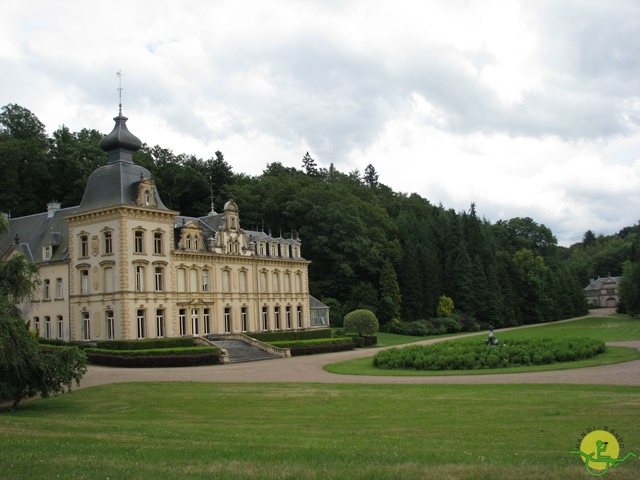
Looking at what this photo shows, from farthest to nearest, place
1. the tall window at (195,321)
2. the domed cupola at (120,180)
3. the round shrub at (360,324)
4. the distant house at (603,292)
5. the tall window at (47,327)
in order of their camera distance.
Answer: the distant house at (603,292)
the round shrub at (360,324)
the tall window at (195,321)
the tall window at (47,327)
the domed cupola at (120,180)

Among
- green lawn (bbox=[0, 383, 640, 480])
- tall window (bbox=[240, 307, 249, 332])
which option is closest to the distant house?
tall window (bbox=[240, 307, 249, 332])

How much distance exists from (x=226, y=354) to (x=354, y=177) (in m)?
68.0

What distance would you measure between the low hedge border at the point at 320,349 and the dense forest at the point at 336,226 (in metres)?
18.9

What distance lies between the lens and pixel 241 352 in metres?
43.7

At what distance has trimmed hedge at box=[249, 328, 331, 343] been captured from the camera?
50.2 metres

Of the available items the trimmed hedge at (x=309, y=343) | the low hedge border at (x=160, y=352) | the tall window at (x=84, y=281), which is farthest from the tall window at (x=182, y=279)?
the low hedge border at (x=160, y=352)

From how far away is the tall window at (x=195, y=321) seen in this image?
48875mm

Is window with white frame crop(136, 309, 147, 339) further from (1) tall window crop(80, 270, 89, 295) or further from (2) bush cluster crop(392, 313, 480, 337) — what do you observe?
(2) bush cluster crop(392, 313, 480, 337)

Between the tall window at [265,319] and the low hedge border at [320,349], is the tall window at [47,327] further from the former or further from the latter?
the low hedge border at [320,349]

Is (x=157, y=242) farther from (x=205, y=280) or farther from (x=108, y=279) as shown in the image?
(x=205, y=280)

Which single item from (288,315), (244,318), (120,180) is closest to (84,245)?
(120,180)

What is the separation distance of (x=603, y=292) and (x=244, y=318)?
387 ft

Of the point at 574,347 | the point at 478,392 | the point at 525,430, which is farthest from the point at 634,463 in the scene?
the point at 574,347

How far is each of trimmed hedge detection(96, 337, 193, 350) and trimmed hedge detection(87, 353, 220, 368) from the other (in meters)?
1.68
